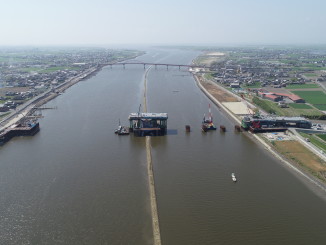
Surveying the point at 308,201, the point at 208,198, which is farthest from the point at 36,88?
the point at 308,201

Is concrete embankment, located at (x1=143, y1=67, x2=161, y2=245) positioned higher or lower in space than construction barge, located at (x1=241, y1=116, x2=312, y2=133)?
lower

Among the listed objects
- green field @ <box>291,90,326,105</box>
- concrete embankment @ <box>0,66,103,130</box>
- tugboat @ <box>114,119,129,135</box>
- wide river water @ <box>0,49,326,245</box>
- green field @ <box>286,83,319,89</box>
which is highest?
green field @ <box>286,83,319,89</box>

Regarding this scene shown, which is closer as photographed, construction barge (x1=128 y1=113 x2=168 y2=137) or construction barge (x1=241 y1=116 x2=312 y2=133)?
construction barge (x1=128 y1=113 x2=168 y2=137)

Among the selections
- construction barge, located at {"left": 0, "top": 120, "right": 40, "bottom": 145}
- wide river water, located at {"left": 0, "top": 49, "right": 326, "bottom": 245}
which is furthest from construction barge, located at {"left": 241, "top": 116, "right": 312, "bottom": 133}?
construction barge, located at {"left": 0, "top": 120, "right": 40, "bottom": 145}

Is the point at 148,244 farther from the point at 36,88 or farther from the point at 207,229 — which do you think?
the point at 36,88

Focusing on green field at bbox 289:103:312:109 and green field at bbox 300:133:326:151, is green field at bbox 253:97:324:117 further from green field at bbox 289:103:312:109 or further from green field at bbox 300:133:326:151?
green field at bbox 300:133:326:151

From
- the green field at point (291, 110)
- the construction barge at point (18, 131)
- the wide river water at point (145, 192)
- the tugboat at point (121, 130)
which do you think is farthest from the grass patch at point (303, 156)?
the construction barge at point (18, 131)
